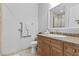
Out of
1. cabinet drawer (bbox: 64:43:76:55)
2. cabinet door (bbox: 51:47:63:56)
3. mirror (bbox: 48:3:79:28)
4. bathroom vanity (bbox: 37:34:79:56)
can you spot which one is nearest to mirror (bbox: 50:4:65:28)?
mirror (bbox: 48:3:79:28)

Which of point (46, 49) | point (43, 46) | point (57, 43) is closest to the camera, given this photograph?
point (57, 43)

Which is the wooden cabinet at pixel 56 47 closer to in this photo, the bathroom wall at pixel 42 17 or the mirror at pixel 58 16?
the bathroom wall at pixel 42 17

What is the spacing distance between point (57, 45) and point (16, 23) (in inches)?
35.4

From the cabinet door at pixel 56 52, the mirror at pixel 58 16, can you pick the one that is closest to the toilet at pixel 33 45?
the cabinet door at pixel 56 52

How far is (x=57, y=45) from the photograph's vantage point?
2262mm

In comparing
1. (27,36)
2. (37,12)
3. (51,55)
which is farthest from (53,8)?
(51,55)

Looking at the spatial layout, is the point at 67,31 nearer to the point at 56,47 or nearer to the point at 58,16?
the point at 58,16

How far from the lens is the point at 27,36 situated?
2.62 metres

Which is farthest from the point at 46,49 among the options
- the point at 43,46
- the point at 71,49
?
the point at 71,49

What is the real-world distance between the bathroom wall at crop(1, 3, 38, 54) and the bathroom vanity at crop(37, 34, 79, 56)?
25 cm

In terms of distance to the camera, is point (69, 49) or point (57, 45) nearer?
point (69, 49)

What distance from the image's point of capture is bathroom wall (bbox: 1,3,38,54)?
2.54m

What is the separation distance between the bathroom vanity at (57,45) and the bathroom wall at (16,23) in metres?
0.25

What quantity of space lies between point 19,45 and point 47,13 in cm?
86
